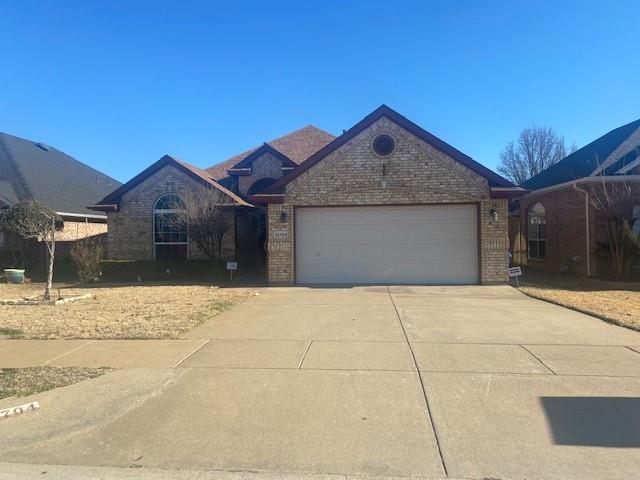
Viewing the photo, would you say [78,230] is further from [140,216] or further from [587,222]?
[587,222]

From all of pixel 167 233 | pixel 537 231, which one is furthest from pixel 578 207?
pixel 167 233

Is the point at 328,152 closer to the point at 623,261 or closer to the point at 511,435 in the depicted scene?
the point at 623,261

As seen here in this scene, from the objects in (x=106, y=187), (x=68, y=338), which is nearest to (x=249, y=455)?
(x=68, y=338)

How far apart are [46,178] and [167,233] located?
34.7 feet

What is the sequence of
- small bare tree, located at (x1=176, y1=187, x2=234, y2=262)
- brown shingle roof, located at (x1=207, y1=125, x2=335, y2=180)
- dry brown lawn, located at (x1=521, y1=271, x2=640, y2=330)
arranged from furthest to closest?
1. brown shingle roof, located at (x1=207, y1=125, x2=335, y2=180)
2. small bare tree, located at (x1=176, y1=187, x2=234, y2=262)
3. dry brown lawn, located at (x1=521, y1=271, x2=640, y2=330)

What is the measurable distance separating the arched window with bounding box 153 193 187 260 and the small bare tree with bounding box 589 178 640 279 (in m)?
15.1

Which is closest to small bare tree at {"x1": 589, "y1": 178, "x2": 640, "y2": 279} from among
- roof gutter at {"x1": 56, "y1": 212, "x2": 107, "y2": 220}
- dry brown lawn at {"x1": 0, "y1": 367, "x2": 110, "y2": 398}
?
dry brown lawn at {"x1": 0, "y1": 367, "x2": 110, "y2": 398}

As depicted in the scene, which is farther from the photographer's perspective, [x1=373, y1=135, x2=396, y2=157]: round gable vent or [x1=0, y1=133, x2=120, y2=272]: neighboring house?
[x1=0, y1=133, x2=120, y2=272]: neighboring house

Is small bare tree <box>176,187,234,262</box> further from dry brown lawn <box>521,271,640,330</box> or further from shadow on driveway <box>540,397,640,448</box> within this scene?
shadow on driveway <box>540,397,640,448</box>

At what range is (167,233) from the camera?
19.8 meters

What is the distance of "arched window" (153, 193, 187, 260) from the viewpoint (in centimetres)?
1961

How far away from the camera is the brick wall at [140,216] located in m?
19.6

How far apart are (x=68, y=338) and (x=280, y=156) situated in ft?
54.7

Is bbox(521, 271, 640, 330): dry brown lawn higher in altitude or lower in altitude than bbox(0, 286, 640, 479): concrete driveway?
higher
